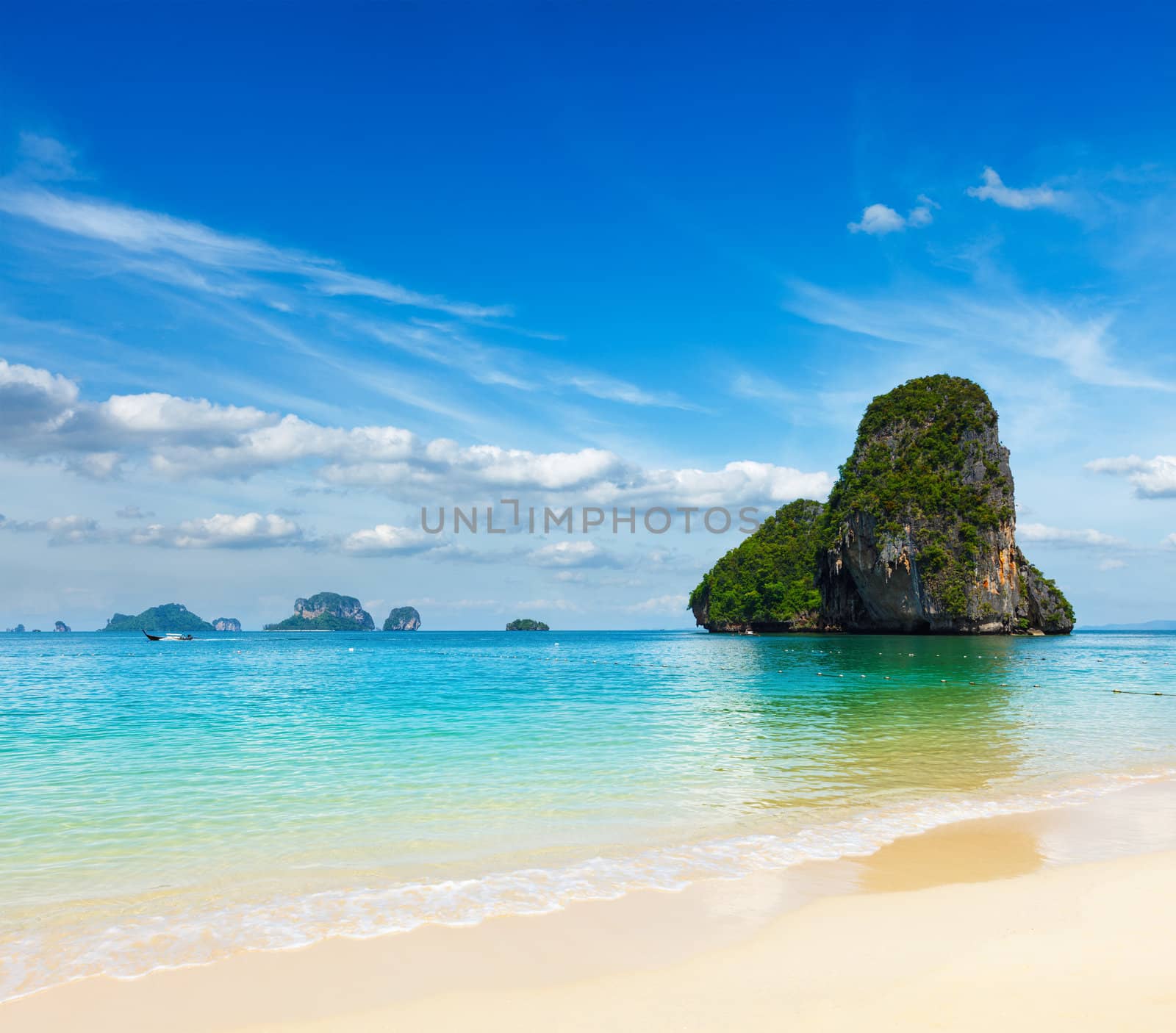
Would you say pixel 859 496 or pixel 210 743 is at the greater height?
pixel 859 496

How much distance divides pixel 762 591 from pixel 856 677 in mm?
87811

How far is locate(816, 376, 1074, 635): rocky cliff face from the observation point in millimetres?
81500

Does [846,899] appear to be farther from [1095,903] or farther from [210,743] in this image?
[210,743]

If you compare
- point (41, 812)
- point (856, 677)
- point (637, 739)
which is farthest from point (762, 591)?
point (41, 812)

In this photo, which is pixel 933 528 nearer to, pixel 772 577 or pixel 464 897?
pixel 772 577

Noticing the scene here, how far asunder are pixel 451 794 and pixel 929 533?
8246 cm

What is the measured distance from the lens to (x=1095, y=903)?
5.54 meters

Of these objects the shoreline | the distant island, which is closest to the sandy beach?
the shoreline

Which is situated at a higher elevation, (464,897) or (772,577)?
(772,577)

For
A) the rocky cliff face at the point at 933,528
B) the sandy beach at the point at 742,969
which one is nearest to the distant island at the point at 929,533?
the rocky cliff face at the point at 933,528

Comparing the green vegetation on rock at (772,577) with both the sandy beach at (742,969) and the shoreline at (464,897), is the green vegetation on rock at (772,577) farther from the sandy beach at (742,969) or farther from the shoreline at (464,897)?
the sandy beach at (742,969)

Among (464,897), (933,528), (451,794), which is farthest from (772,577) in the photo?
(464,897)

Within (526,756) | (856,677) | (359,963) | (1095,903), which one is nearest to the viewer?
(359,963)

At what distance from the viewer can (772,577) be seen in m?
117
